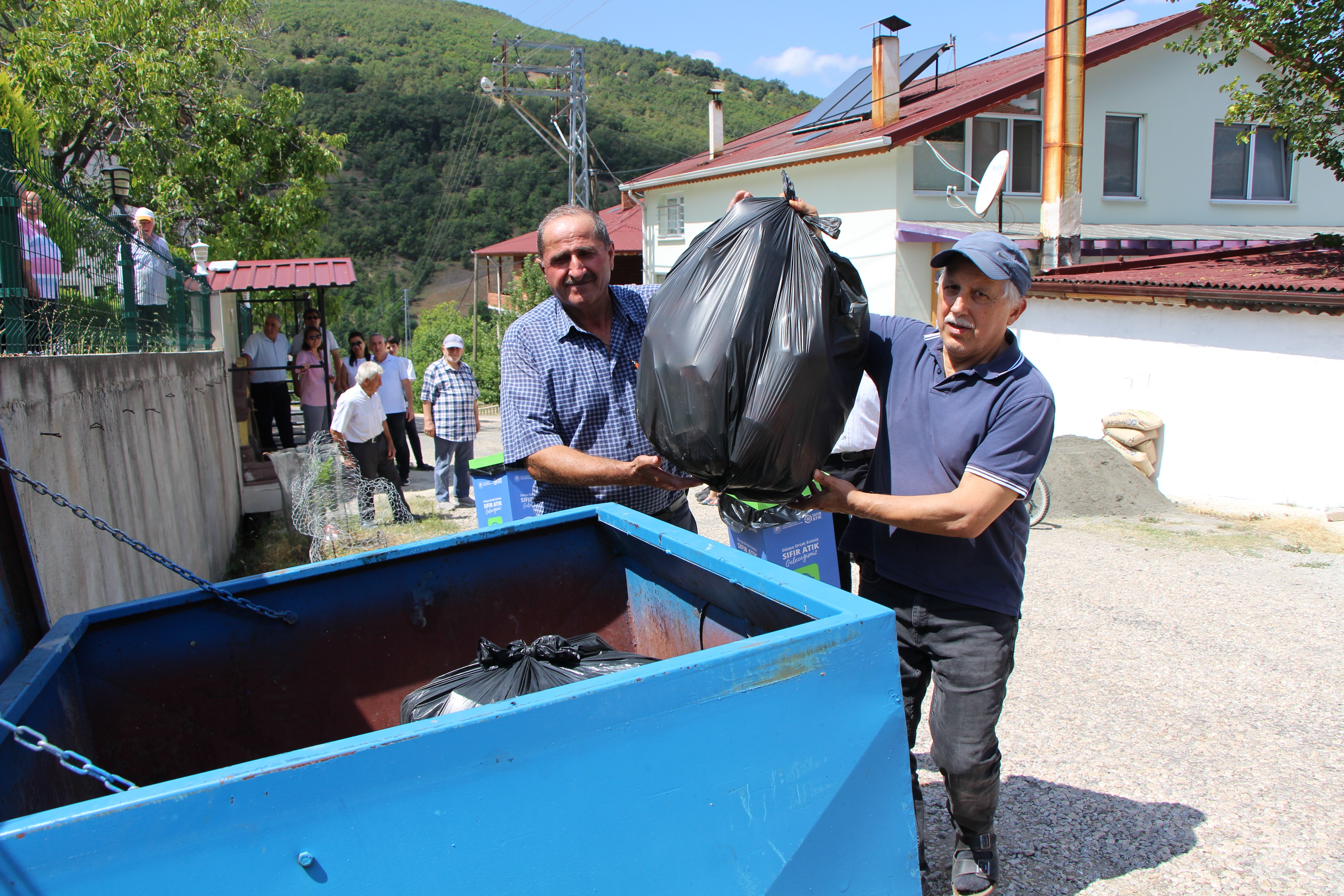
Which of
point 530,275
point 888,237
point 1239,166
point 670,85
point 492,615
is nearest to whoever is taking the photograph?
point 492,615

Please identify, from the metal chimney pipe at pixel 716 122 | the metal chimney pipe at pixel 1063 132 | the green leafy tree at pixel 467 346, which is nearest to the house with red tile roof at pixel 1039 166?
the metal chimney pipe at pixel 1063 132

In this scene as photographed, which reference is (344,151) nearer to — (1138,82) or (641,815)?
(1138,82)

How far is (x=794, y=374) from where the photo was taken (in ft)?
6.56

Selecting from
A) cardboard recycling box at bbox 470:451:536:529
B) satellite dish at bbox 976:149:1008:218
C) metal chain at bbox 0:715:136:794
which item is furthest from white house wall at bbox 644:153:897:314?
metal chain at bbox 0:715:136:794

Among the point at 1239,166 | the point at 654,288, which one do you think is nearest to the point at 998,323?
the point at 654,288

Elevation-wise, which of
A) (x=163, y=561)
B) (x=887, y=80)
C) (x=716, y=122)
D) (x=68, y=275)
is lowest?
(x=163, y=561)

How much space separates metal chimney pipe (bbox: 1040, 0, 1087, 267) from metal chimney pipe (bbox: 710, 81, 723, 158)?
11.2 meters

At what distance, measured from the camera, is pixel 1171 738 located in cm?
352

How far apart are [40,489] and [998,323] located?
2.15 m

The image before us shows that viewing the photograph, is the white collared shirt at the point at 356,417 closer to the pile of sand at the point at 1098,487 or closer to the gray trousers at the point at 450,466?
the gray trousers at the point at 450,466

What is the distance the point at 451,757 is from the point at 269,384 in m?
9.97

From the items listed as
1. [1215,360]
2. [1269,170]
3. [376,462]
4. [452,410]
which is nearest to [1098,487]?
[1215,360]

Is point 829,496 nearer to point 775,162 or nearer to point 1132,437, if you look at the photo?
point 1132,437

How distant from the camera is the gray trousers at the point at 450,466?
898 cm
